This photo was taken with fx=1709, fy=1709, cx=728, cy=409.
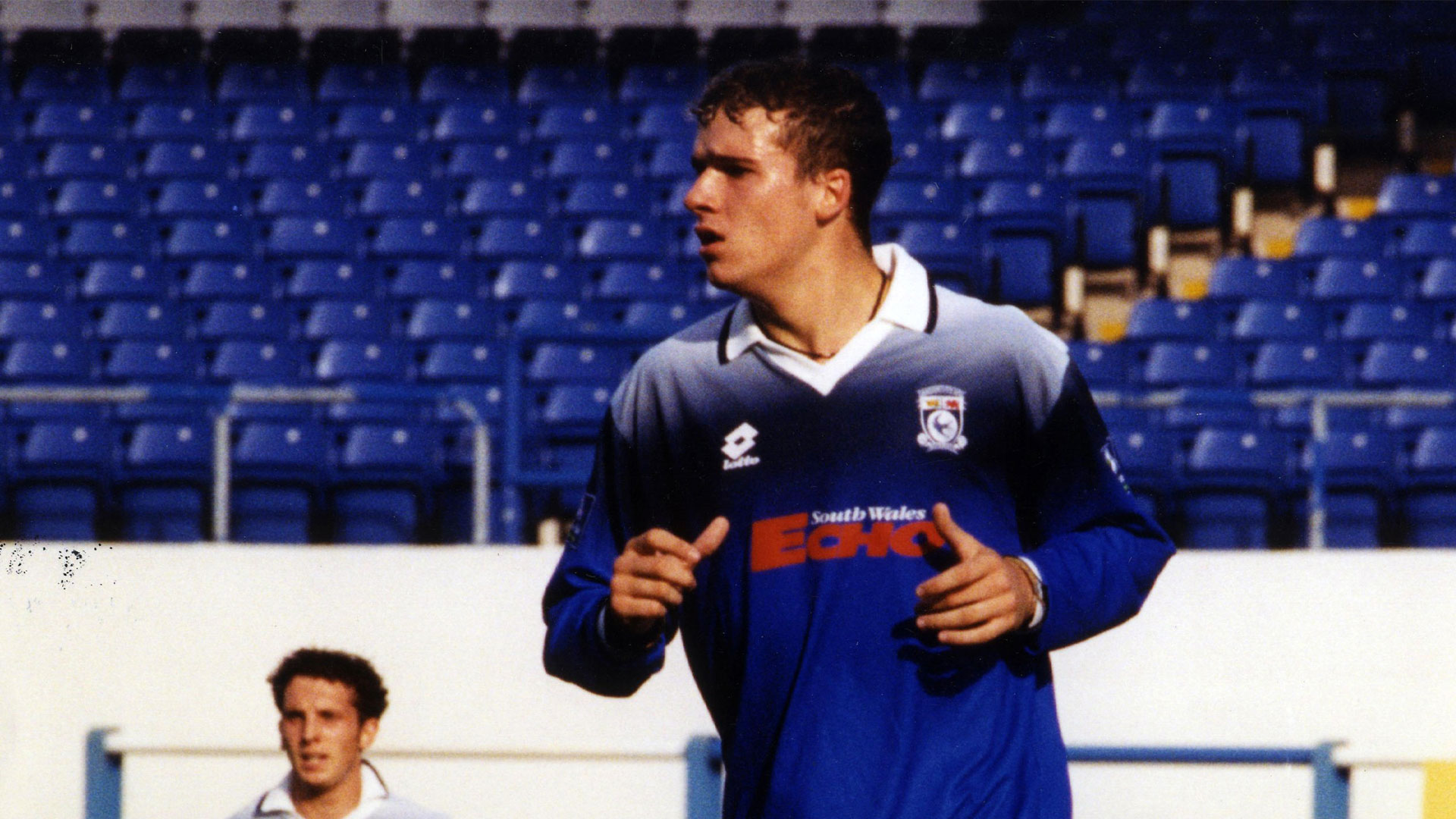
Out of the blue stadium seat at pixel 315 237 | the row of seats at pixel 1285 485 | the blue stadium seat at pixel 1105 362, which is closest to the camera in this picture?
the row of seats at pixel 1285 485

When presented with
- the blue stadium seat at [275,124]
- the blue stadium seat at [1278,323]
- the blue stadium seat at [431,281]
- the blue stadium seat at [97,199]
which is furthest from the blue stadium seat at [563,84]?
the blue stadium seat at [1278,323]

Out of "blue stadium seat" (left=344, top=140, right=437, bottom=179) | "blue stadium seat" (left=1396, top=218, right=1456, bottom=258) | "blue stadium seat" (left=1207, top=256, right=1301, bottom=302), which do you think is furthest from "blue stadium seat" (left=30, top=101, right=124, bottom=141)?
"blue stadium seat" (left=1396, top=218, right=1456, bottom=258)

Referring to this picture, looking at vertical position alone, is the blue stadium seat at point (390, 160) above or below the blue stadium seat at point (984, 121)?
below

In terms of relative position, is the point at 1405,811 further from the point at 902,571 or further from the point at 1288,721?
the point at 902,571

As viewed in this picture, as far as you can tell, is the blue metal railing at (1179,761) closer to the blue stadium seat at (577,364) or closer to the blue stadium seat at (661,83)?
the blue stadium seat at (577,364)

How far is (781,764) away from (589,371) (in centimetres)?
562

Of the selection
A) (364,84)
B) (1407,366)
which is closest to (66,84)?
(364,84)

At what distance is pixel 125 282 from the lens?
336 inches

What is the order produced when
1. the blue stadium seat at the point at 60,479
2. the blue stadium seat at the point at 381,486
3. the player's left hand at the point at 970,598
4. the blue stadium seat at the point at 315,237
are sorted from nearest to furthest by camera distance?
the player's left hand at the point at 970,598 → the blue stadium seat at the point at 381,486 → the blue stadium seat at the point at 60,479 → the blue stadium seat at the point at 315,237

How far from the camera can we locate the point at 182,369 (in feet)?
26.0

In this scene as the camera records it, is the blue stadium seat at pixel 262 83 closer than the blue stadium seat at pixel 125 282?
No

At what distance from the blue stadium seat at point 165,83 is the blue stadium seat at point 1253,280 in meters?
5.75

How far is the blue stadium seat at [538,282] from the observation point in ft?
27.0

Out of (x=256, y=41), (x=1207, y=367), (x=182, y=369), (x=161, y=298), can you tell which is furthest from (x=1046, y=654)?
(x=256, y=41)
